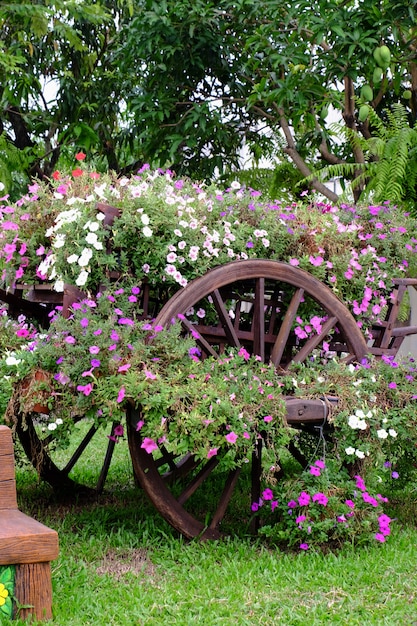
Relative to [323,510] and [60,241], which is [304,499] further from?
[60,241]

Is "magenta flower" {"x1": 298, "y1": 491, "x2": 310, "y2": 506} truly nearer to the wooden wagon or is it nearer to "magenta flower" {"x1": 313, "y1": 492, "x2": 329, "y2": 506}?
"magenta flower" {"x1": 313, "y1": 492, "x2": 329, "y2": 506}

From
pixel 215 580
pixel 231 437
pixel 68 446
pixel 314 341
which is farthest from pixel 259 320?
pixel 215 580

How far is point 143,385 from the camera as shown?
3.74 metres

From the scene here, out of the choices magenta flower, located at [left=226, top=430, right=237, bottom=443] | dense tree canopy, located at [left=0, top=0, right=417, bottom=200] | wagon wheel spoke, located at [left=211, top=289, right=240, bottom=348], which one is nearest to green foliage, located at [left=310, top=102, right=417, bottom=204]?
dense tree canopy, located at [left=0, top=0, right=417, bottom=200]

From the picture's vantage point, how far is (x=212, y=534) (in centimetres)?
424

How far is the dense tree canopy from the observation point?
6.08 meters

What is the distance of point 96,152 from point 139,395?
7.91 meters

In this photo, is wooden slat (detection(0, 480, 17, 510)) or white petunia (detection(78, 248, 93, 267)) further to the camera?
white petunia (detection(78, 248, 93, 267))

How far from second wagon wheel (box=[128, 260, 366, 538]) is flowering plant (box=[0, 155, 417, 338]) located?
134mm

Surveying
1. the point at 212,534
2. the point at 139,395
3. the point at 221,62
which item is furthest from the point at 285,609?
the point at 221,62

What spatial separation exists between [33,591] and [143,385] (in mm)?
1034

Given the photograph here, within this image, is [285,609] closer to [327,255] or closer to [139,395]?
[139,395]

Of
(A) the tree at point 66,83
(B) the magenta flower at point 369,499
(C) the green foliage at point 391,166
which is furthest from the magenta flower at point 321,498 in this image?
(A) the tree at point 66,83

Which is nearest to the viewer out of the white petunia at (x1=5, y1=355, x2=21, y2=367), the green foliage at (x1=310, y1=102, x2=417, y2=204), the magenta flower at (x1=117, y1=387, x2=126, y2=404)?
the magenta flower at (x1=117, y1=387, x2=126, y2=404)
